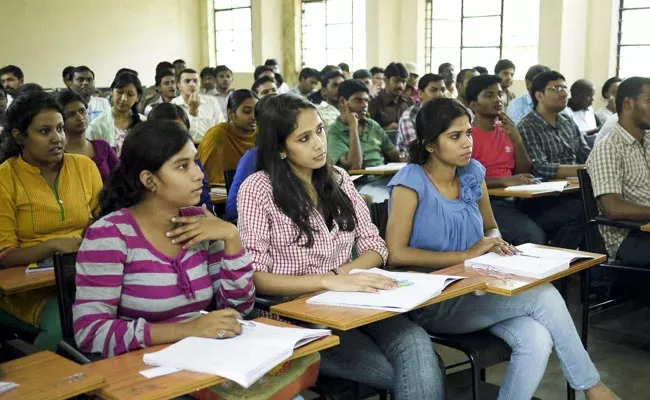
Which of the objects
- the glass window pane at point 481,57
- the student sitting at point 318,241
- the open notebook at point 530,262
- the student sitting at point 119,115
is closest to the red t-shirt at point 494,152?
the open notebook at point 530,262

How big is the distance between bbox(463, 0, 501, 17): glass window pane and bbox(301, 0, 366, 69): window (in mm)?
1653

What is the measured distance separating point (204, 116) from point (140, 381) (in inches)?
220

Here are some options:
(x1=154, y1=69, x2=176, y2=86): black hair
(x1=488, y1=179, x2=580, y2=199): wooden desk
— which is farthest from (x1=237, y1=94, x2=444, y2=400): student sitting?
(x1=154, y1=69, x2=176, y2=86): black hair

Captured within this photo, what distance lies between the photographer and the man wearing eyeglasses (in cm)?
458

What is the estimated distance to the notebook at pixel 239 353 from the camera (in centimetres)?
159

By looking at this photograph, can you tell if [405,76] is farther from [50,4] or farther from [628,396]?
[50,4]

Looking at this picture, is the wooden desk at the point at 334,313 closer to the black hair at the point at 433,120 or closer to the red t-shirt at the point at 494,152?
the black hair at the point at 433,120

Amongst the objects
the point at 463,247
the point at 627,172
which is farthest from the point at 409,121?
the point at 463,247

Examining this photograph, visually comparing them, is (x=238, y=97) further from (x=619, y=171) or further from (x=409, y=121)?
(x=619, y=171)

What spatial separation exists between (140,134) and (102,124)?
10.9 feet

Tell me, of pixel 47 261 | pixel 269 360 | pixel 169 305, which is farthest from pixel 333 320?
pixel 47 261

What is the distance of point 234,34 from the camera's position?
43.4ft

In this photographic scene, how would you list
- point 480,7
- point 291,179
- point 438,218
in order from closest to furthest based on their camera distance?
point 291,179, point 438,218, point 480,7

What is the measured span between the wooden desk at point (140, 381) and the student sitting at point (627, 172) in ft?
7.80
